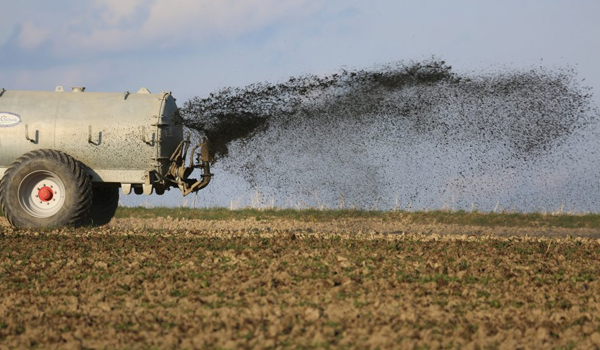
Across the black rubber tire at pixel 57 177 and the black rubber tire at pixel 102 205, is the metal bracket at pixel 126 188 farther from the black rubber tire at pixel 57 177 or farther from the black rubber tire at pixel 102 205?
the black rubber tire at pixel 102 205

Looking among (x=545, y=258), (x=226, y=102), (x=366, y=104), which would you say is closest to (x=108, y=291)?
(x=545, y=258)

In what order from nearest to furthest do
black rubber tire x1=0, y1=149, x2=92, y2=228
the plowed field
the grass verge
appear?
the plowed field < black rubber tire x1=0, y1=149, x2=92, y2=228 < the grass verge

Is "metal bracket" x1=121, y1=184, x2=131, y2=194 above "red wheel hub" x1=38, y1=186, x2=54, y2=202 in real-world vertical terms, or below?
above

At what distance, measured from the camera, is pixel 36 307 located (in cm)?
933

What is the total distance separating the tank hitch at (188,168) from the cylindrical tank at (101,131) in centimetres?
17

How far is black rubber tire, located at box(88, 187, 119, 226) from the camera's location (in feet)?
62.7

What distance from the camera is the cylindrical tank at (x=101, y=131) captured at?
55.5 ft

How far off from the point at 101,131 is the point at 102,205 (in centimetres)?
285

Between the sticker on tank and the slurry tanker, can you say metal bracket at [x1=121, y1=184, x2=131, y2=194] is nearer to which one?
the slurry tanker

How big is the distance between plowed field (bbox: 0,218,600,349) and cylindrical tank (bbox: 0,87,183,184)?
6.84ft

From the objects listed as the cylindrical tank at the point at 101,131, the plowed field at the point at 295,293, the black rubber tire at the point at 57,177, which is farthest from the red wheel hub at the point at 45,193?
the plowed field at the point at 295,293

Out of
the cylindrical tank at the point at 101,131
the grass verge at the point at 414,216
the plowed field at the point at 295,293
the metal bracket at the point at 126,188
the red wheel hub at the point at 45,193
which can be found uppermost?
the cylindrical tank at the point at 101,131

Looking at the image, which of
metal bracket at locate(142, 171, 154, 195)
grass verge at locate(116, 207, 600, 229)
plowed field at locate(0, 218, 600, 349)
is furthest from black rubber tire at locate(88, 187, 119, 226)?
grass verge at locate(116, 207, 600, 229)

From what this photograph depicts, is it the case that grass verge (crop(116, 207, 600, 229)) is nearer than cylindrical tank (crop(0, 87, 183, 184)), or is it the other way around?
cylindrical tank (crop(0, 87, 183, 184))
